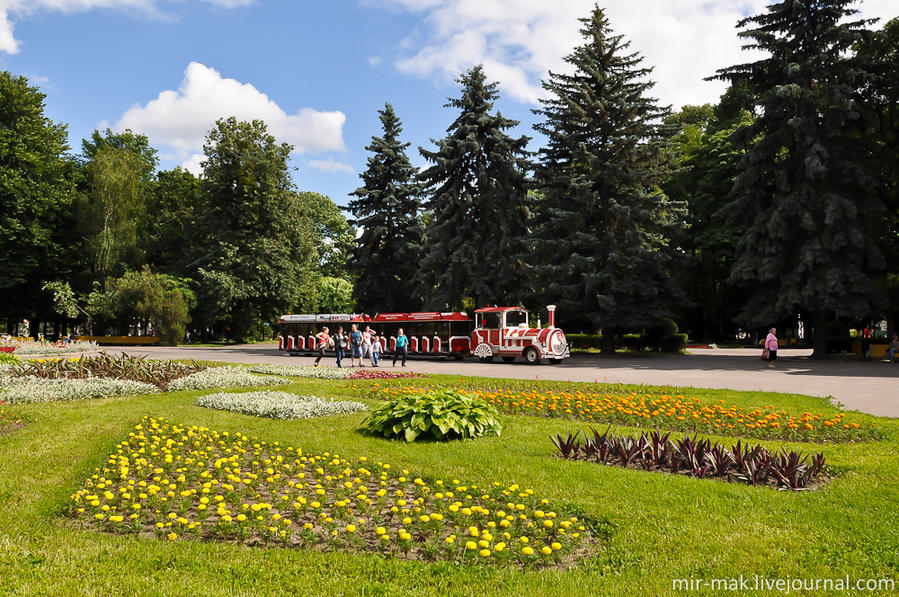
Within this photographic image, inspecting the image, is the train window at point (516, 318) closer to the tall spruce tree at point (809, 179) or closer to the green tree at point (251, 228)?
the tall spruce tree at point (809, 179)

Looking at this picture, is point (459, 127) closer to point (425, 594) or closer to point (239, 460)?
point (239, 460)

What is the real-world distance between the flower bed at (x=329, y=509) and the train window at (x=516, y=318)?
72.6 ft

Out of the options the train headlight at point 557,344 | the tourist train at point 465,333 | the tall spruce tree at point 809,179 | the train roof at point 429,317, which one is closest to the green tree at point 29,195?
the tourist train at point 465,333

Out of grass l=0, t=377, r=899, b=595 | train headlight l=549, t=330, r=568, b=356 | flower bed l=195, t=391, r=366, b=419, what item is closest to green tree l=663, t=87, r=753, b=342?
train headlight l=549, t=330, r=568, b=356

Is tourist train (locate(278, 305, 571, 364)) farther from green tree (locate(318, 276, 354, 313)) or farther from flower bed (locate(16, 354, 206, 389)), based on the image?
green tree (locate(318, 276, 354, 313))

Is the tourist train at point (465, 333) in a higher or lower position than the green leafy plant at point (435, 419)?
higher

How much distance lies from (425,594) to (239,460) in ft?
13.1

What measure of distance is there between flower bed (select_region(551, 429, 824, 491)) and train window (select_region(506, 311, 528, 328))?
21.6 meters

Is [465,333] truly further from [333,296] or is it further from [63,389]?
[333,296]

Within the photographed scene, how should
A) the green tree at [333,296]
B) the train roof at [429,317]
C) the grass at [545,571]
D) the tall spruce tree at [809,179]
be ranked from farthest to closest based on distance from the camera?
1. the green tree at [333,296]
2. the train roof at [429,317]
3. the tall spruce tree at [809,179]
4. the grass at [545,571]

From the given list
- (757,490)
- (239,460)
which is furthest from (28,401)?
(757,490)

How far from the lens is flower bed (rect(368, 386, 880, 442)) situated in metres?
8.57

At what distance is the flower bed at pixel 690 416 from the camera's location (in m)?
8.57

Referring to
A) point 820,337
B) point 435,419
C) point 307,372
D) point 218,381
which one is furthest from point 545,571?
point 820,337
